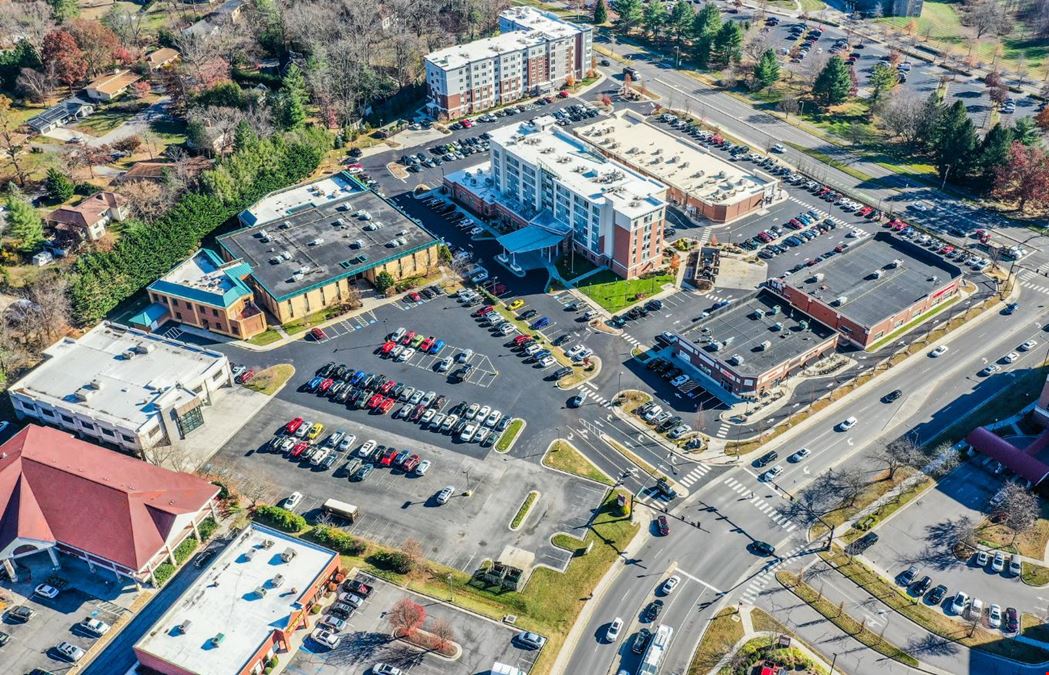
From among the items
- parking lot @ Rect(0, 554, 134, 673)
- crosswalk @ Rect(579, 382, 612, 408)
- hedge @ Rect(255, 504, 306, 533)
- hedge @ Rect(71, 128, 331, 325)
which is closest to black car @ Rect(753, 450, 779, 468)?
crosswalk @ Rect(579, 382, 612, 408)

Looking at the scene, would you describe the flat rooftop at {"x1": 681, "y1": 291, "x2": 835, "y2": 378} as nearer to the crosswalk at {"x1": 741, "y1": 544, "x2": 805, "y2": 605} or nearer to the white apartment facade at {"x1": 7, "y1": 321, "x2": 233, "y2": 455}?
the crosswalk at {"x1": 741, "y1": 544, "x2": 805, "y2": 605}

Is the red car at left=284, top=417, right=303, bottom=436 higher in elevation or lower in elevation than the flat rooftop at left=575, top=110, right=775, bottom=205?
lower

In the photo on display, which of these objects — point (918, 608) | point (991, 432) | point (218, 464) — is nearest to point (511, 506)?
point (218, 464)

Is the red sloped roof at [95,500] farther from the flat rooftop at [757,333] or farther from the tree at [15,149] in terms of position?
the tree at [15,149]

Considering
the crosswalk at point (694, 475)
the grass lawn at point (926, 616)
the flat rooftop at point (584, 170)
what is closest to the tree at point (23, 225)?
the flat rooftop at point (584, 170)

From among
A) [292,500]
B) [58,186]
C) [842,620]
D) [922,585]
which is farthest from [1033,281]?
[58,186]

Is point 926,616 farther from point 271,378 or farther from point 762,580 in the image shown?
point 271,378
